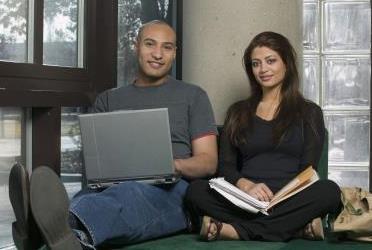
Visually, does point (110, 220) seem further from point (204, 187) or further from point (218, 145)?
point (218, 145)

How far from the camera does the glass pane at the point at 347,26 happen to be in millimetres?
3873

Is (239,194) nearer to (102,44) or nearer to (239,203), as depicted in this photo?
(239,203)

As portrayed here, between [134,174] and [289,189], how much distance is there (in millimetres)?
574

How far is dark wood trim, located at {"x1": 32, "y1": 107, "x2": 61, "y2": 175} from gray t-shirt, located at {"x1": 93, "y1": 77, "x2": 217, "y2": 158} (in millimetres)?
216

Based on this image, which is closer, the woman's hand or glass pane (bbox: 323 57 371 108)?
the woman's hand

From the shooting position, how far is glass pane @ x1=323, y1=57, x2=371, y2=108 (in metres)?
3.89

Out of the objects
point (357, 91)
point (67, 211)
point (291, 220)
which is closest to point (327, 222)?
point (291, 220)

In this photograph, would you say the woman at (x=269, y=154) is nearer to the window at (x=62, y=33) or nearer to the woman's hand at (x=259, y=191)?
the woman's hand at (x=259, y=191)

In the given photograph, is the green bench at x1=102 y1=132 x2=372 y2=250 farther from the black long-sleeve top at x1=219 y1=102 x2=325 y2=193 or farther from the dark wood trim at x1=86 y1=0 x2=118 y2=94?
the dark wood trim at x1=86 y1=0 x2=118 y2=94

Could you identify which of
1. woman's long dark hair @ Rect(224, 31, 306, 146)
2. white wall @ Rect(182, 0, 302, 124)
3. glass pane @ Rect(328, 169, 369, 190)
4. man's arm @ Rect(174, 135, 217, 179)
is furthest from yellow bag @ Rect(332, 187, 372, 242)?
glass pane @ Rect(328, 169, 369, 190)

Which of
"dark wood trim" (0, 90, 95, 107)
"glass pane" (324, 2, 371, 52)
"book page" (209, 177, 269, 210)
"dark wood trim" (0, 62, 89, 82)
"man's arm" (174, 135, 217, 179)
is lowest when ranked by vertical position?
"book page" (209, 177, 269, 210)

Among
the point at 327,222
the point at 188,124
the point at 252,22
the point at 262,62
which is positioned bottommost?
the point at 327,222

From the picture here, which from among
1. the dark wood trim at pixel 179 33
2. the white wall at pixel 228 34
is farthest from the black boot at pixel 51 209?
the dark wood trim at pixel 179 33

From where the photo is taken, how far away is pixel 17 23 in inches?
106
